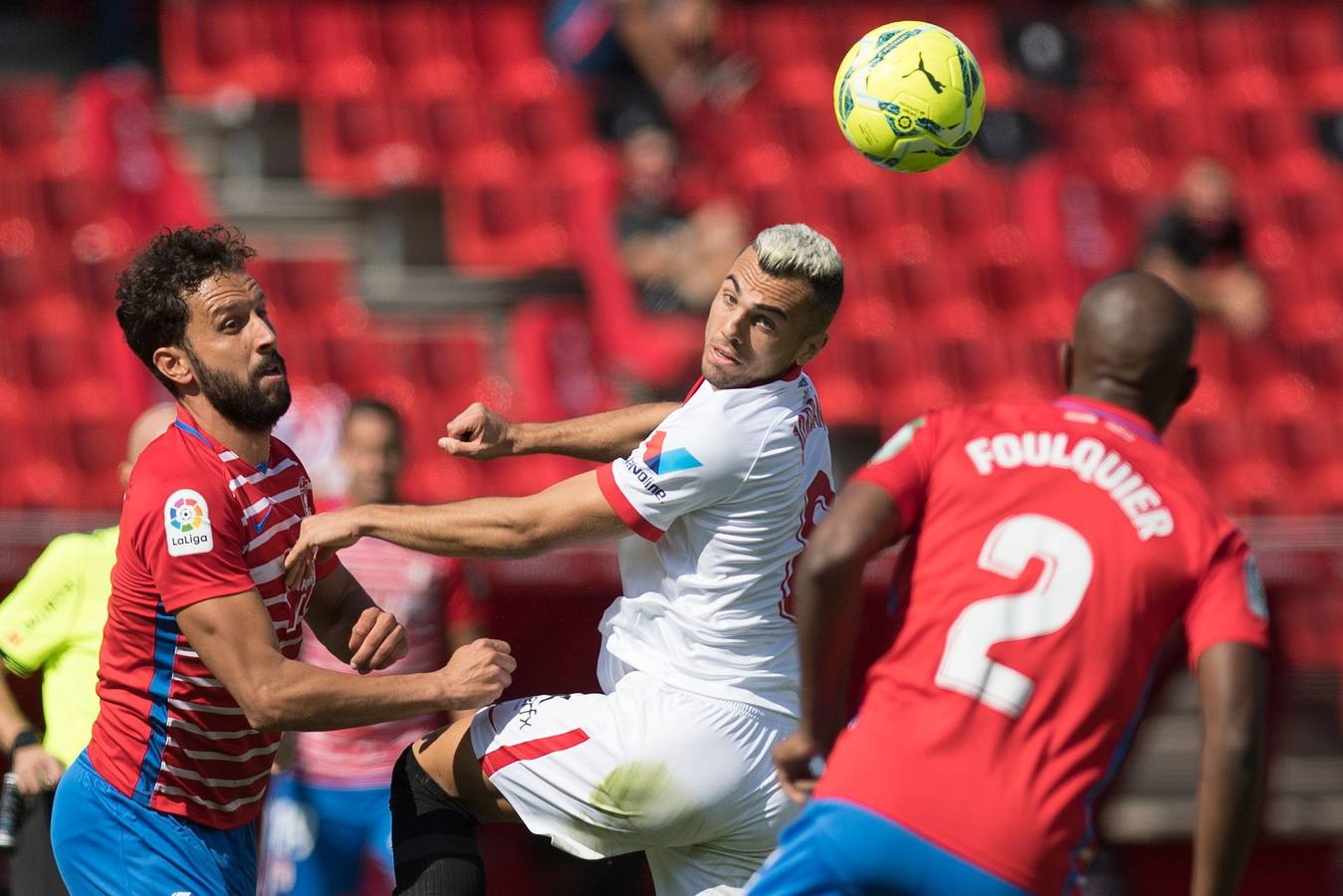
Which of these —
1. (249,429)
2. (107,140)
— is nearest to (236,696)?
(249,429)

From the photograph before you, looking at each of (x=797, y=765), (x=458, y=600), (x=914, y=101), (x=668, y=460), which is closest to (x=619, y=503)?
(x=668, y=460)

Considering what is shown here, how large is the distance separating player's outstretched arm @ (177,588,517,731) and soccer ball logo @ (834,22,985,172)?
210 centimetres

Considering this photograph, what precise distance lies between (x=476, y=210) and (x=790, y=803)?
8.26 metres

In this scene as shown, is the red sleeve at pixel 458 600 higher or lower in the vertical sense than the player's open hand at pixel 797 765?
lower

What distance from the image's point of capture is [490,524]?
3.99 metres

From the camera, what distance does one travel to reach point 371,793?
6.37 m

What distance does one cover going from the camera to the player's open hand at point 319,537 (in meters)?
3.90

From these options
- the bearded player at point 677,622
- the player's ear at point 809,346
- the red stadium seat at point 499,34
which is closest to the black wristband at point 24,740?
the bearded player at point 677,622

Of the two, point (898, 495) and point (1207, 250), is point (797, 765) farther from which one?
point (1207, 250)

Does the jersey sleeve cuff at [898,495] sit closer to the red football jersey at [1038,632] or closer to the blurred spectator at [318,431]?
the red football jersey at [1038,632]

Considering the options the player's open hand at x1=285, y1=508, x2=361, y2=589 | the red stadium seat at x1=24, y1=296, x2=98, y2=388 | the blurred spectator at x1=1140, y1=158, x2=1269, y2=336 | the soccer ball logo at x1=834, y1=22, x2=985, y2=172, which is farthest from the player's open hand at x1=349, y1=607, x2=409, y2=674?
the blurred spectator at x1=1140, y1=158, x2=1269, y2=336

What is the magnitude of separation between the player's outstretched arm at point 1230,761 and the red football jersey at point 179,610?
212 cm

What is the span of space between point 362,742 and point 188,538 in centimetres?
272

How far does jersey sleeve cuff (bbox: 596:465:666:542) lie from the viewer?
4.01 m
